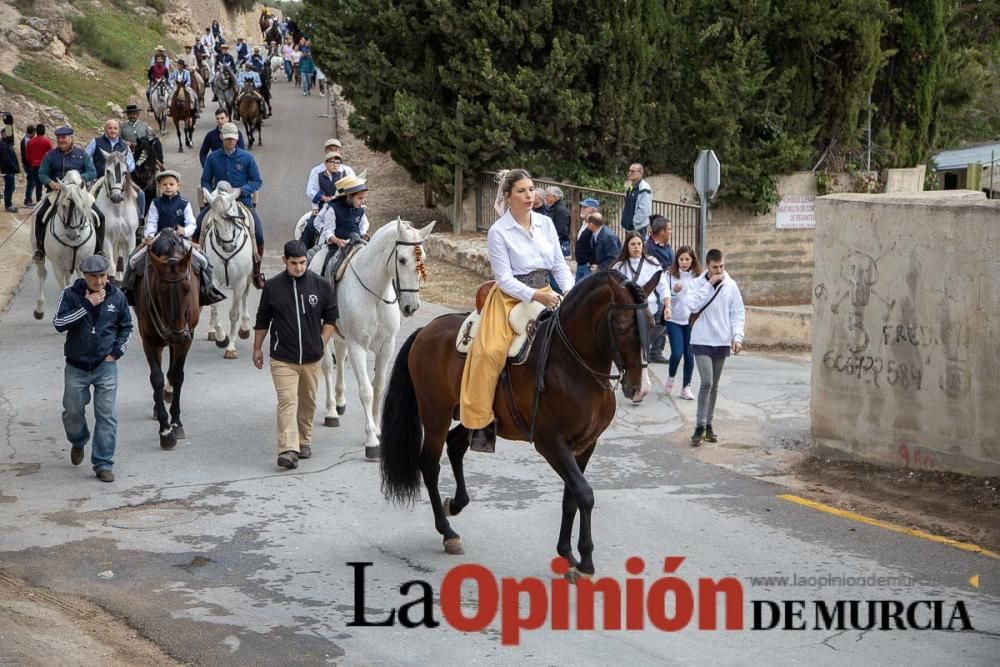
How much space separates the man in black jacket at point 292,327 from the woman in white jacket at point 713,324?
372 centimetres

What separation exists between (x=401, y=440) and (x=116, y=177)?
34.4ft

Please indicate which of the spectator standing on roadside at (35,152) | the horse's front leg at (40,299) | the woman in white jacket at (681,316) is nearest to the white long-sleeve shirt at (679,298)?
the woman in white jacket at (681,316)

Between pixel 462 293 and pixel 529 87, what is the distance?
4.44 meters

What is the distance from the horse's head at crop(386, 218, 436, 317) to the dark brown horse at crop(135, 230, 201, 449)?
214 centimetres

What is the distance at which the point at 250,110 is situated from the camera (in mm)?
37875

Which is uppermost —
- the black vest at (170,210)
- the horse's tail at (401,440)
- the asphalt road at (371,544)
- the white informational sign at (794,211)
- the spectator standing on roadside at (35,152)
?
the spectator standing on roadside at (35,152)

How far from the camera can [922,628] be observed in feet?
26.8

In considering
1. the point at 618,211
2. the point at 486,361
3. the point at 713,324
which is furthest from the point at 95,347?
the point at 618,211

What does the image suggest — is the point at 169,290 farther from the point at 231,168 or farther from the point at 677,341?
the point at 677,341

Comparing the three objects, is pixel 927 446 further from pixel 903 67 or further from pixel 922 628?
pixel 903 67

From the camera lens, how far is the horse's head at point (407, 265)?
483 inches

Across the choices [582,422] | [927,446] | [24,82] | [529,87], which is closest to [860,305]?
[927,446]

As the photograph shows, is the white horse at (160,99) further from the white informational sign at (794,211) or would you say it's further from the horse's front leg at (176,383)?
the horse's front leg at (176,383)

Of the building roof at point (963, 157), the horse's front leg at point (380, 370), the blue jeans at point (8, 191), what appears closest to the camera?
the horse's front leg at point (380, 370)
